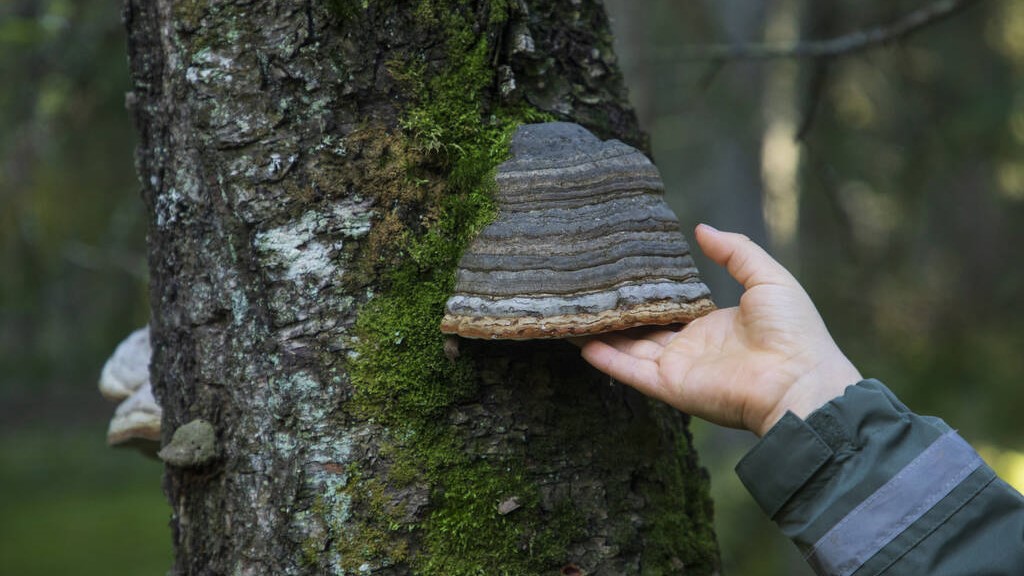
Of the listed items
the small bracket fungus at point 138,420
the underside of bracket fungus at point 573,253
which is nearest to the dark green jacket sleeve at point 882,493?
the underside of bracket fungus at point 573,253

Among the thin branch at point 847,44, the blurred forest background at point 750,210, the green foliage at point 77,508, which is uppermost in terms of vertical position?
the thin branch at point 847,44

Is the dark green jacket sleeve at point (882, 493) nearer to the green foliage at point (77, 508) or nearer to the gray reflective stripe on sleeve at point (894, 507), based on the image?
the gray reflective stripe on sleeve at point (894, 507)

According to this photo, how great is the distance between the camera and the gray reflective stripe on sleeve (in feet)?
5.27

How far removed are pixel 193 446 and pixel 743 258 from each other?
148cm

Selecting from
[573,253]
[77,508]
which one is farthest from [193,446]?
[77,508]

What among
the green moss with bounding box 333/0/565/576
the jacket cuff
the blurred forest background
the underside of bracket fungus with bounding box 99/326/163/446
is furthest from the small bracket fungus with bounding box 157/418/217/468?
the blurred forest background

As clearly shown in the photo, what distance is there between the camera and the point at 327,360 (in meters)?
1.92

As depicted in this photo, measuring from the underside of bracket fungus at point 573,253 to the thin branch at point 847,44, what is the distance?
6.80 ft

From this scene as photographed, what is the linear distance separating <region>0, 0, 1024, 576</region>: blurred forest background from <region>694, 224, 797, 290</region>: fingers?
1484mm

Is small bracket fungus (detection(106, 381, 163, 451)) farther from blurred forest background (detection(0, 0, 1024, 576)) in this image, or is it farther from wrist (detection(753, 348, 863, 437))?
wrist (detection(753, 348, 863, 437))

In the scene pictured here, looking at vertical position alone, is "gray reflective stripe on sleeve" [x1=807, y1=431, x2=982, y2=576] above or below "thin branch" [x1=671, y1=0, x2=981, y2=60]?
below

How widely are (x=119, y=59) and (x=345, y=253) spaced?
377cm

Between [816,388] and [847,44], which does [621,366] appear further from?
[847,44]

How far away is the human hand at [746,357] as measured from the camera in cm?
182
